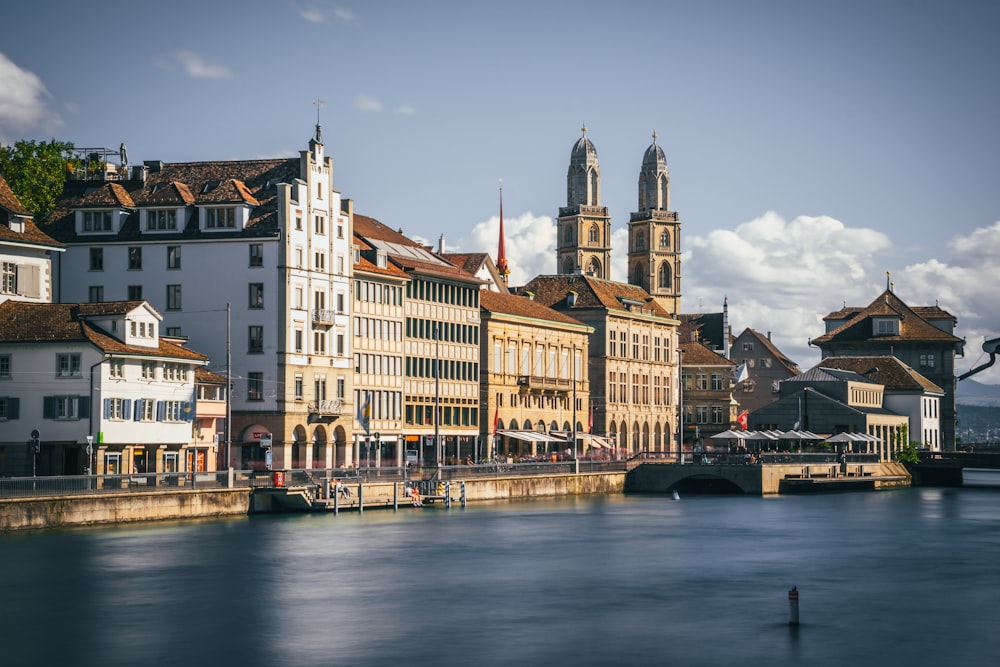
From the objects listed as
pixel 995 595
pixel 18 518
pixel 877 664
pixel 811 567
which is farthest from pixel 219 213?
pixel 877 664

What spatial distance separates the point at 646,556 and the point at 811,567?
8198 mm

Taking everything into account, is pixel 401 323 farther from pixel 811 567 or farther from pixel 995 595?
pixel 995 595

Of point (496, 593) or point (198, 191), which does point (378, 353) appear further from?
point (496, 593)

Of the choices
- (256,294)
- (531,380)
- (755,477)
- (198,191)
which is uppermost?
(198,191)

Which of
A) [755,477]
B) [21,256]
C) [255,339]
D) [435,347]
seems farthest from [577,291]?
[21,256]

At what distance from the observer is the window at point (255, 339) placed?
11594 centimetres

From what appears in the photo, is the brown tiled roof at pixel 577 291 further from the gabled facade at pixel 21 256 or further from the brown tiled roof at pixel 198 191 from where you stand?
the gabled facade at pixel 21 256

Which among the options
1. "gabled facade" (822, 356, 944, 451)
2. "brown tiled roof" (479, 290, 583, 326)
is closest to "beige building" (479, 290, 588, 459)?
"brown tiled roof" (479, 290, 583, 326)

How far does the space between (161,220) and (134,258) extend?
3.07 meters

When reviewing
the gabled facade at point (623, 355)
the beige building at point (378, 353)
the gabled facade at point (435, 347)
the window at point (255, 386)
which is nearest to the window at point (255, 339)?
the window at point (255, 386)

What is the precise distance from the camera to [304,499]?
102m

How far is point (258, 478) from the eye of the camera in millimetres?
101500

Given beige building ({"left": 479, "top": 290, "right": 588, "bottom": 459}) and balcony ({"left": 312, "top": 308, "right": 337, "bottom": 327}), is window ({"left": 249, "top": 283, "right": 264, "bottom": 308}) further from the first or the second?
beige building ({"left": 479, "top": 290, "right": 588, "bottom": 459})

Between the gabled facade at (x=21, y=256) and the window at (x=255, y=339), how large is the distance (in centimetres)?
1518
